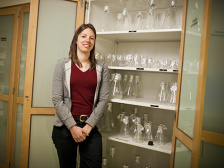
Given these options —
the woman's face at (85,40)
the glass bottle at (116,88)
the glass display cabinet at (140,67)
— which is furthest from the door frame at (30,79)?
the glass bottle at (116,88)

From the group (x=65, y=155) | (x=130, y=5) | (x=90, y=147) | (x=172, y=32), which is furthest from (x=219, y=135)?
(x=130, y=5)

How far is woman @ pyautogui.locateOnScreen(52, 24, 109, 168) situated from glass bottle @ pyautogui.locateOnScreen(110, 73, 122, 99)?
0.30 meters

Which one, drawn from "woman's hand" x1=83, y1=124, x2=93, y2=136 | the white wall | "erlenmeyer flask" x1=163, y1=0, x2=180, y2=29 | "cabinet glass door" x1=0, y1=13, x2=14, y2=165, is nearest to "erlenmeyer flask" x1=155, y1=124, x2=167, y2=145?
"woman's hand" x1=83, y1=124, x2=93, y2=136

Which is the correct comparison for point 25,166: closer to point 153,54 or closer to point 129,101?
point 129,101

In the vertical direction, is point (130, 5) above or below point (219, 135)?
above

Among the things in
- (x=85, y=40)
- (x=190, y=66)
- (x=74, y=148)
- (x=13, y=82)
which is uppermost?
(x=85, y=40)

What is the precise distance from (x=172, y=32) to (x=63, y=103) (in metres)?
1.13

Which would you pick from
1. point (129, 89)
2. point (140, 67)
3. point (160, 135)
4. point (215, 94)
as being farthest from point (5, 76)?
point (215, 94)

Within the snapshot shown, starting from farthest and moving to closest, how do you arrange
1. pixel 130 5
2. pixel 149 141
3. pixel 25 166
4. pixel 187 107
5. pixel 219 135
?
pixel 130 5 < pixel 25 166 < pixel 149 141 < pixel 219 135 < pixel 187 107

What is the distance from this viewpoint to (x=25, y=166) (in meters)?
2.05

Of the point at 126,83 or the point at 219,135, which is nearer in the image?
the point at 219,135

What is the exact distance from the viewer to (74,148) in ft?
5.63

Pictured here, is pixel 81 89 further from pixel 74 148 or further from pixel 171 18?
pixel 171 18

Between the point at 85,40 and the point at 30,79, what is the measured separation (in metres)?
0.74
